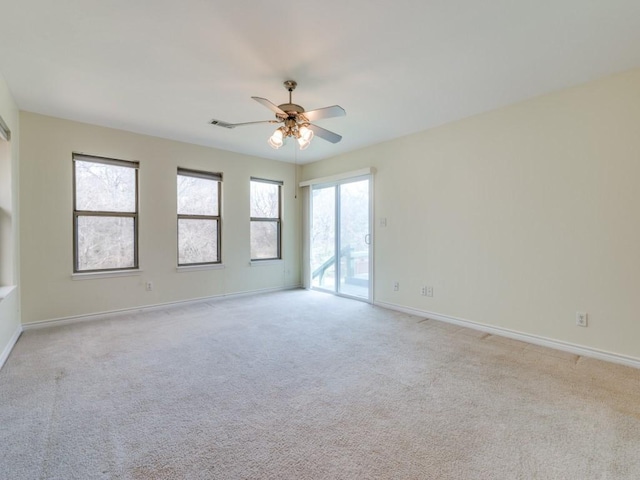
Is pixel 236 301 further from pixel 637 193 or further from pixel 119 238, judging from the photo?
pixel 637 193

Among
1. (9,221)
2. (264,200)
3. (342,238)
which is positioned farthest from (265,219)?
(9,221)

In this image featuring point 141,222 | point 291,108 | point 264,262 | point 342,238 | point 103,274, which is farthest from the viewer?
point 264,262

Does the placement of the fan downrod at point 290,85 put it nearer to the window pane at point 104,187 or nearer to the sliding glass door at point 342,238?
the sliding glass door at point 342,238

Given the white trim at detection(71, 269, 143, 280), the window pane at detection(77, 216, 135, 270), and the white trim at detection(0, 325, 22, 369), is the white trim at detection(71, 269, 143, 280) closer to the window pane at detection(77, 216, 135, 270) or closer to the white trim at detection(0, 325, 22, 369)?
the window pane at detection(77, 216, 135, 270)

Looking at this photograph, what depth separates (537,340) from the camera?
316 centimetres

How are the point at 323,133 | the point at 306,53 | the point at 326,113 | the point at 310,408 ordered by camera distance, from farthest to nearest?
1. the point at 323,133
2. the point at 326,113
3. the point at 306,53
4. the point at 310,408

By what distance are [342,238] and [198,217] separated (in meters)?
2.40

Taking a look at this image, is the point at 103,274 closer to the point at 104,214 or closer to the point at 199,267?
the point at 104,214

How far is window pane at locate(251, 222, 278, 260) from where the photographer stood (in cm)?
565

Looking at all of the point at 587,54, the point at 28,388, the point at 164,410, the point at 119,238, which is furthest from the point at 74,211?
the point at 587,54

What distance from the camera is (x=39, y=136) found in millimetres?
3582

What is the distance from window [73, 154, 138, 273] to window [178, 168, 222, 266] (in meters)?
0.64

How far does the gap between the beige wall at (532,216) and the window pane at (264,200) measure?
2367 millimetres

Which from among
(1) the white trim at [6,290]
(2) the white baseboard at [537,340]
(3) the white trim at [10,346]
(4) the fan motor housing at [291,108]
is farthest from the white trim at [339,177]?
(3) the white trim at [10,346]
